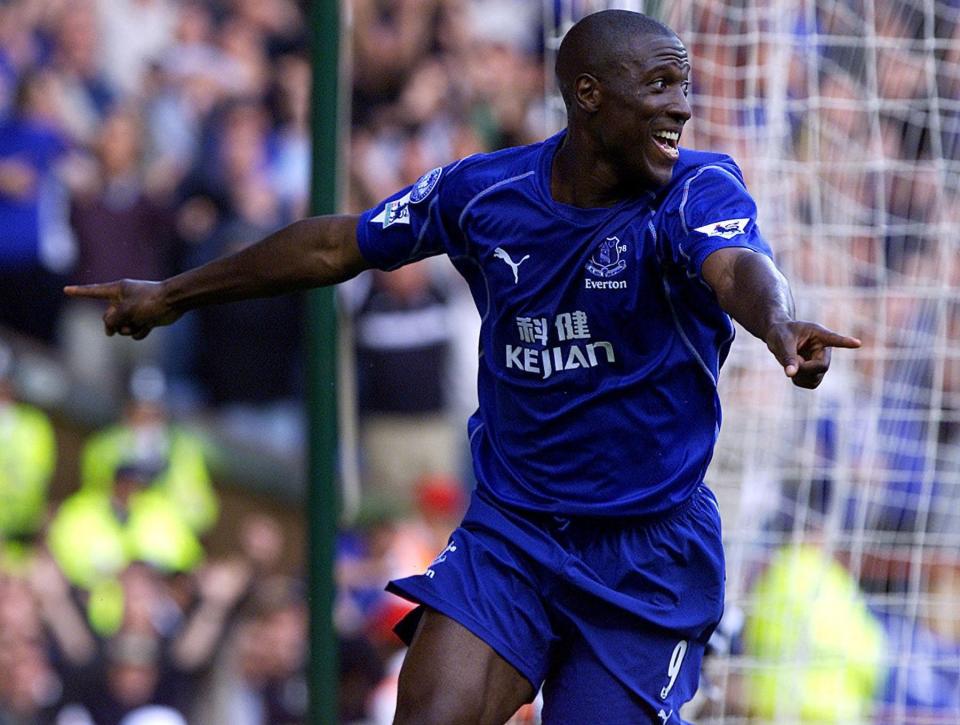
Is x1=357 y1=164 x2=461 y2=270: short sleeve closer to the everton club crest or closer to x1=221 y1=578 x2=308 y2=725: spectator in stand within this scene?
the everton club crest

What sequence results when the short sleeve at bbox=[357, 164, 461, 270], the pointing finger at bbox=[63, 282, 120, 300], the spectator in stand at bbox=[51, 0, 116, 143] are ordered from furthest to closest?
1. the spectator in stand at bbox=[51, 0, 116, 143]
2. the pointing finger at bbox=[63, 282, 120, 300]
3. the short sleeve at bbox=[357, 164, 461, 270]

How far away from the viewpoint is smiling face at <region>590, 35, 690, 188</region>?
4016 mm

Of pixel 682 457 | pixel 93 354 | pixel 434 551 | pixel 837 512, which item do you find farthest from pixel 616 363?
pixel 93 354

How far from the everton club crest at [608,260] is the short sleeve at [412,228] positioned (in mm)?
409

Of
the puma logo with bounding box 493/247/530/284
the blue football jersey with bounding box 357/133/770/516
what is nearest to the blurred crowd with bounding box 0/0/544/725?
the blue football jersey with bounding box 357/133/770/516

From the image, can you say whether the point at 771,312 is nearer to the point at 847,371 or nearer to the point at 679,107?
the point at 679,107

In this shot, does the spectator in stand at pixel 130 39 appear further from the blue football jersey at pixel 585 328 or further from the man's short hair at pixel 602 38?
the man's short hair at pixel 602 38

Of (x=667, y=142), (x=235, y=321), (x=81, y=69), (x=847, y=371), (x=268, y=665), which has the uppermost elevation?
(x=81, y=69)

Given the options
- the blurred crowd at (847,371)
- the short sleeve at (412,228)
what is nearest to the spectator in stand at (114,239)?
the blurred crowd at (847,371)

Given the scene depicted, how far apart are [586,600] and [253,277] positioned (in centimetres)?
118

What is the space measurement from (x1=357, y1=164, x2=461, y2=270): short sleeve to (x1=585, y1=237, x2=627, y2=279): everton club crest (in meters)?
0.41

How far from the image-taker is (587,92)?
4117mm

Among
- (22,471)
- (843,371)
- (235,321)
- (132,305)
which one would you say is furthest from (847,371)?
(22,471)

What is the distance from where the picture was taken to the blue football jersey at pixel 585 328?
4.09 m
